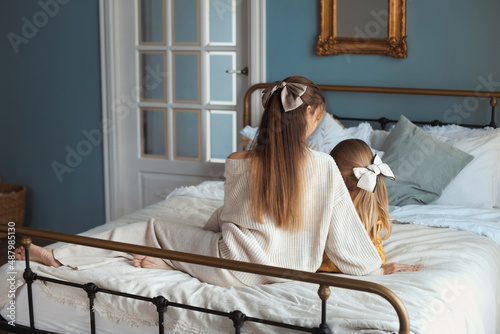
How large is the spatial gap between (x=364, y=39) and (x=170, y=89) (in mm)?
1269

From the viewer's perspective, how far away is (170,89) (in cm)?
413

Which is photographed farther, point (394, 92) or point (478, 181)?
Result: point (394, 92)

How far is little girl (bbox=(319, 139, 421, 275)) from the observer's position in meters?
2.19

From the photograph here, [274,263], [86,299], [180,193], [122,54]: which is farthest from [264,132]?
[122,54]

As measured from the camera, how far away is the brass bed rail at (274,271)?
1557 millimetres

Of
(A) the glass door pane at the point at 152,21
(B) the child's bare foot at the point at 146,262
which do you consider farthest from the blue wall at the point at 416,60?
(B) the child's bare foot at the point at 146,262

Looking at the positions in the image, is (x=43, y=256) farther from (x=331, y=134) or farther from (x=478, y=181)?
(x=478, y=181)

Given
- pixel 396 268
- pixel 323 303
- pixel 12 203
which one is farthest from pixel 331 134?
pixel 12 203

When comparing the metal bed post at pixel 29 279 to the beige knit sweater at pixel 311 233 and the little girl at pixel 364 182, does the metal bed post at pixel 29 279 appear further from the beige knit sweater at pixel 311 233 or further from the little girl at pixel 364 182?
the little girl at pixel 364 182

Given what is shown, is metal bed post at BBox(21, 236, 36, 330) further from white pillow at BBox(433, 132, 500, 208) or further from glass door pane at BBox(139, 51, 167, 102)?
glass door pane at BBox(139, 51, 167, 102)

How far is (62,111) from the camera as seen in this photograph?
4.43 metres

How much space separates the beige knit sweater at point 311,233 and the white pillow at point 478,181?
3.52 ft

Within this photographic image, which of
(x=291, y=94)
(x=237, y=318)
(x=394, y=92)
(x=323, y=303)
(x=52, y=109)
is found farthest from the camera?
(x=52, y=109)

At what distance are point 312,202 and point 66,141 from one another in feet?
9.18
